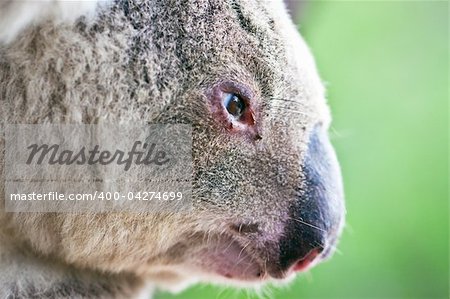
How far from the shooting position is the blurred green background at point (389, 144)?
9.13 ft

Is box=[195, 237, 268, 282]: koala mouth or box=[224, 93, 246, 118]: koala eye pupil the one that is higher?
box=[224, 93, 246, 118]: koala eye pupil

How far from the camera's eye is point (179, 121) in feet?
3.65

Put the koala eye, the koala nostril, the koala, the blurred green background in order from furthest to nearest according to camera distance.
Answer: the blurred green background → the koala nostril → the koala eye → the koala

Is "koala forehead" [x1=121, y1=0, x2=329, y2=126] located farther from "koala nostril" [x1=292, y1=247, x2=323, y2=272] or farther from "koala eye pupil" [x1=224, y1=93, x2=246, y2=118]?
"koala nostril" [x1=292, y1=247, x2=323, y2=272]

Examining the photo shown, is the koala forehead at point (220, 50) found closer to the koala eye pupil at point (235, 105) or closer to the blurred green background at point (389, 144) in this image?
the koala eye pupil at point (235, 105)

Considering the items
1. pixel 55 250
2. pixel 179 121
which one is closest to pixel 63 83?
pixel 179 121

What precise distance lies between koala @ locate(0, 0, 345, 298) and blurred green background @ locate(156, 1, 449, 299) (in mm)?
1532

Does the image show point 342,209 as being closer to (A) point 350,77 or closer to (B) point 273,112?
(B) point 273,112

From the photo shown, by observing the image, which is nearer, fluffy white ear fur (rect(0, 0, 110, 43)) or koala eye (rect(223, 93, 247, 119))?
fluffy white ear fur (rect(0, 0, 110, 43))

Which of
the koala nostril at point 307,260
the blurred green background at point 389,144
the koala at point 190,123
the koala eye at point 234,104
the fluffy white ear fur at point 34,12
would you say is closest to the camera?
the fluffy white ear fur at point 34,12

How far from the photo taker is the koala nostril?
1.25 meters

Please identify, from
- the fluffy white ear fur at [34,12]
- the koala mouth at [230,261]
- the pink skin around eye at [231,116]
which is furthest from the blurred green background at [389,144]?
the fluffy white ear fur at [34,12]

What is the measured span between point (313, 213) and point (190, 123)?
292 millimetres

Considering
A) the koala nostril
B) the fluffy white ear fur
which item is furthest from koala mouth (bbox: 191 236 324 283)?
the fluffy white ear fur
